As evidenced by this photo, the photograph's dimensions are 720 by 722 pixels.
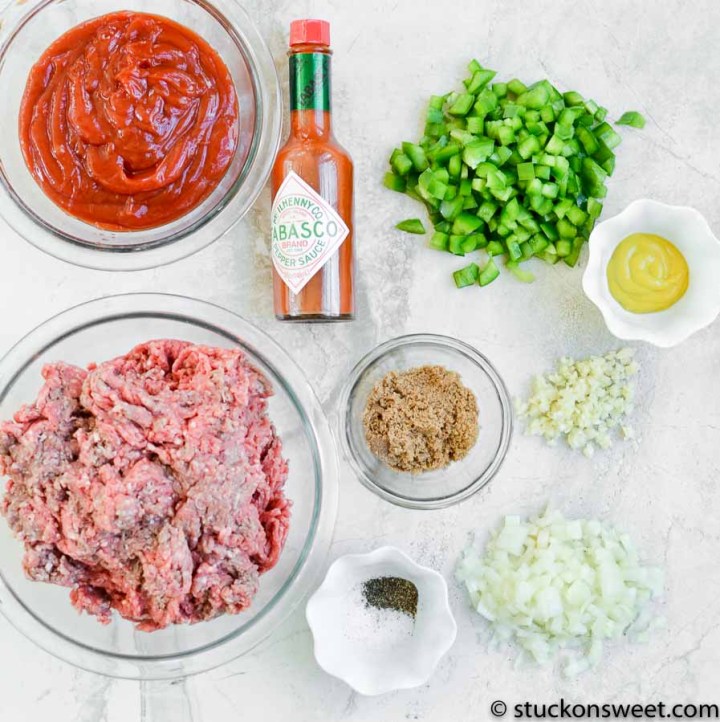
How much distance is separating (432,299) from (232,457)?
0.85 metres

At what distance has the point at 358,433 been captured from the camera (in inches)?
95.8

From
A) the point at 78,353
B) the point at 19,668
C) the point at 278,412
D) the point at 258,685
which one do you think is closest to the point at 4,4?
the point at 78,353

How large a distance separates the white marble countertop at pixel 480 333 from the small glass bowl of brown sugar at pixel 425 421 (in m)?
0.07

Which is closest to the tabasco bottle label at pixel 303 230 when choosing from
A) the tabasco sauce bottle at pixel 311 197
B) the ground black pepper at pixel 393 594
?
the tabasco sauce bottle at pixel 311 197

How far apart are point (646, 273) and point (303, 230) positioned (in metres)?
0.94

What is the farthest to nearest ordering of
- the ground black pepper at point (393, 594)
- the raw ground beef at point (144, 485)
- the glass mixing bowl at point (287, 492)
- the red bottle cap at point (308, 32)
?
the ground black pepper at point (393, 594) < the glass mixing bowl at point (287, 492) < the red bottle cap at point (308, 32) < the raw ground beef at point (144, 485)

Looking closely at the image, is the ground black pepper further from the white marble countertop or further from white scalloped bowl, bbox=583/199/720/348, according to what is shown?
white scalloped bowl, bbox=583/199/720/348

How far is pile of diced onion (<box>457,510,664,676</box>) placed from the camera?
2.39 m

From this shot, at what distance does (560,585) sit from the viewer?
7.84 feet

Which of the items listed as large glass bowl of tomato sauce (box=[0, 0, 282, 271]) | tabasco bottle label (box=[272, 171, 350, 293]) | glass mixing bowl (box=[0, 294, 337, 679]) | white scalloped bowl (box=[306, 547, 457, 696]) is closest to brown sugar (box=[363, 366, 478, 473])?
glass mixing bowl (box=[0, 294, 337, 679])

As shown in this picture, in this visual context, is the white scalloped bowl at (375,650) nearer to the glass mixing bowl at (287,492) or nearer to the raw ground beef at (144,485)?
the glass mixing bowl at (287,492)

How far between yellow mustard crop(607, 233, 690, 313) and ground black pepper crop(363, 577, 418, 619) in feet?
3.26

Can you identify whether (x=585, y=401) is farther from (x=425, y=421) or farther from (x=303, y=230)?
(x=303, y=230)

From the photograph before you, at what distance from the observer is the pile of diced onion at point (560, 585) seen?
2389 millimetres
